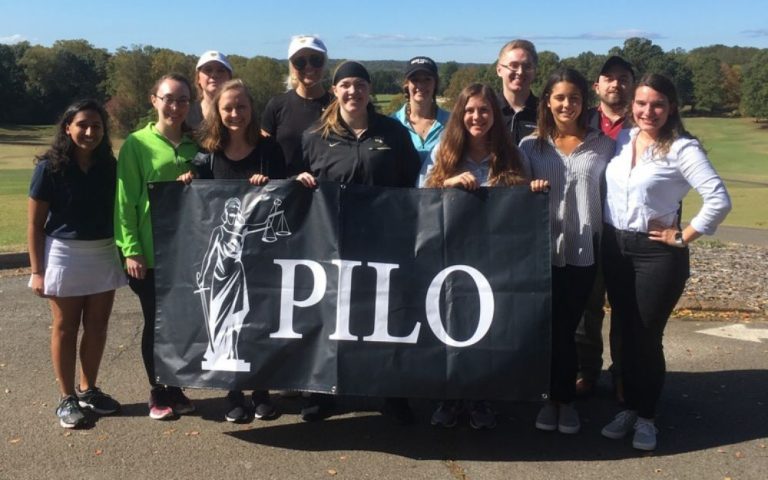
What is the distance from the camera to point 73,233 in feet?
16.2

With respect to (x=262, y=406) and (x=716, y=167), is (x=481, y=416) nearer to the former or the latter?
(x=262, y=406)

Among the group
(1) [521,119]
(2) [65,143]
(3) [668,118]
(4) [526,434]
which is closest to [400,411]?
(4) [526,434]

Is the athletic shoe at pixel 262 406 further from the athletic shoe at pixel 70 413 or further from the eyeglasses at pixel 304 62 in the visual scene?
the eyeglasses at pixel 304 62

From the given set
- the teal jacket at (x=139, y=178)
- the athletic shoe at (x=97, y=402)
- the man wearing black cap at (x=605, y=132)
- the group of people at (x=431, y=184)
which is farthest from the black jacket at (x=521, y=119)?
the athletic shoe at (x=97, y=402)

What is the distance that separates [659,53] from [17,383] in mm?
100206

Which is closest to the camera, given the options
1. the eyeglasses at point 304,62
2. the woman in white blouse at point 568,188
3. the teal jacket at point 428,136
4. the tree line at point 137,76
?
the woman in white blouse at point 568,188

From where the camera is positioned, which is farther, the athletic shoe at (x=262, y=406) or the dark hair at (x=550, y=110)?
the athletic shoe at (x=262, y=406)

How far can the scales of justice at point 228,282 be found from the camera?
4.81 meters

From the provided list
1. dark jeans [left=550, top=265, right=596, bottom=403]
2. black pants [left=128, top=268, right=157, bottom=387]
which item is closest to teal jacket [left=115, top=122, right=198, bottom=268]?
black pants [left=128, top=268, right=157, bottom=387]

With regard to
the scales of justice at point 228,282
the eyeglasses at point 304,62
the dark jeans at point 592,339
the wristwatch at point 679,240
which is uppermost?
the eyeglasses at point 304,62

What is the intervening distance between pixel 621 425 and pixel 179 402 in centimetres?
284

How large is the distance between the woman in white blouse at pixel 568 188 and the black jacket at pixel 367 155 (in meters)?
0.76

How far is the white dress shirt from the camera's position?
441cm

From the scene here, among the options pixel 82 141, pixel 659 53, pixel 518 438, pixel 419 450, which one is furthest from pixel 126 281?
pixel 659 53
